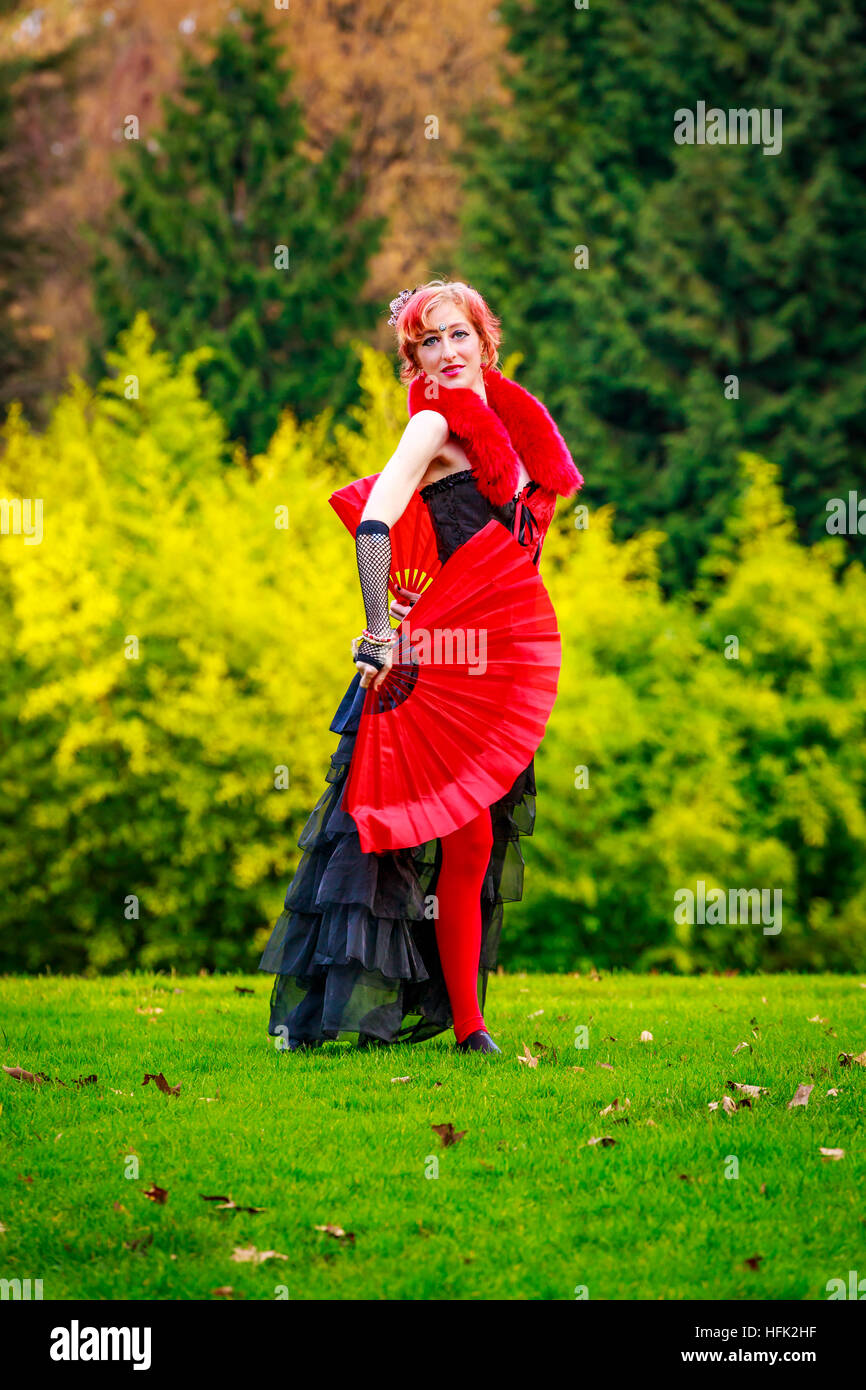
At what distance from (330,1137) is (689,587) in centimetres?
1351

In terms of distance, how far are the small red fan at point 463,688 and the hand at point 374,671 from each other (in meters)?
0.08

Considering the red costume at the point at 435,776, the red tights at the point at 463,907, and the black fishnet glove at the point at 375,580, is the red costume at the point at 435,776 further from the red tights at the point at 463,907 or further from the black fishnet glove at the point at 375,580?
the black fishnet glove at the point at 375,580

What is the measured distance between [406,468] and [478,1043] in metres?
1.65

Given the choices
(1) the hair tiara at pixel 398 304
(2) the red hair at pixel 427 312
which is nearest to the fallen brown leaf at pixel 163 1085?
(2) the red hair at pixel 427 312

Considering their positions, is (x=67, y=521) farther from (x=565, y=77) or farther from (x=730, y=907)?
(x=565, y=77)

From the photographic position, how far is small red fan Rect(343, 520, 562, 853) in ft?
12.7

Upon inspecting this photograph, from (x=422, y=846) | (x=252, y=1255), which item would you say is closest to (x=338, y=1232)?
(x=252, y=1255)

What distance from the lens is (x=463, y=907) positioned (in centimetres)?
403

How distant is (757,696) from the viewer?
10.3 metres

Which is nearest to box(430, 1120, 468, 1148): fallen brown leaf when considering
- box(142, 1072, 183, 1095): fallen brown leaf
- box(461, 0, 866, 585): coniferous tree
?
box(142, 1072, 183, 1095): fallen brown leaf

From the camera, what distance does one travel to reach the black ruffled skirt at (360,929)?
393 cm

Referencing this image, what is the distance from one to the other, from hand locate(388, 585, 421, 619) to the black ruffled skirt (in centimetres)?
23

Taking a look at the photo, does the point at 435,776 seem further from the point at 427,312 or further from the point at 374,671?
the point at 427,312
